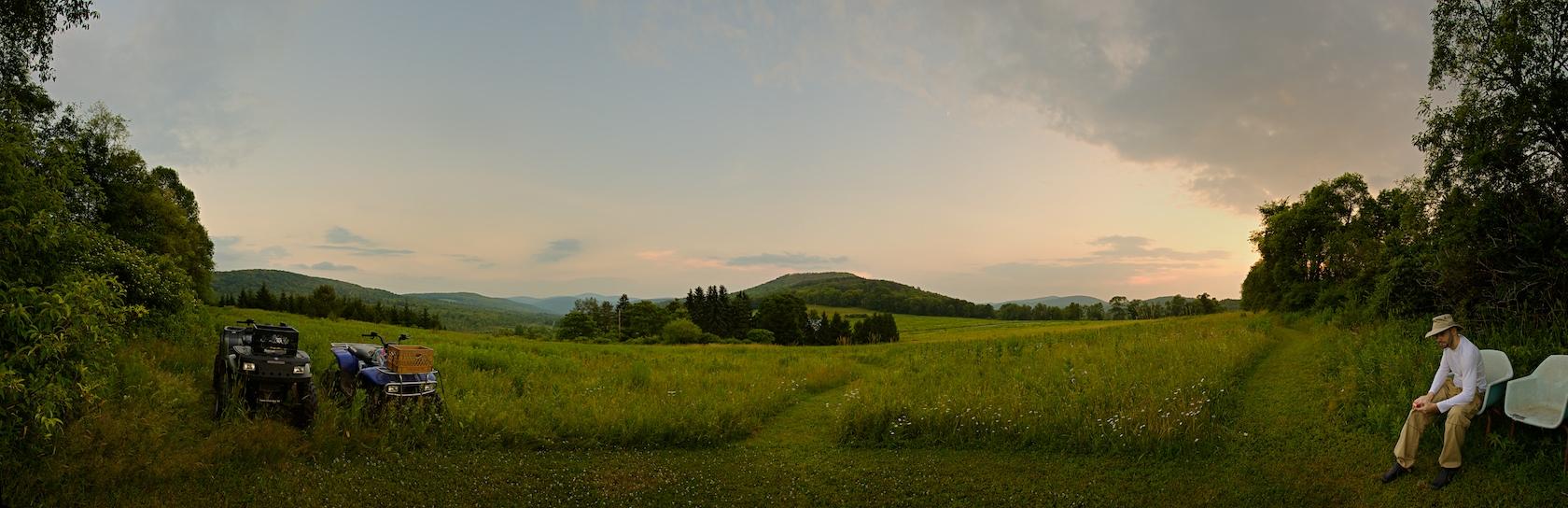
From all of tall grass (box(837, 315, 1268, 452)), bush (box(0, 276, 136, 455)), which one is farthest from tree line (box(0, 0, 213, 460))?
tall grass (box(837, 315, 1268, 452))

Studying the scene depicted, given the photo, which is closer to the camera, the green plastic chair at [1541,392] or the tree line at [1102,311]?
the green plastic chair at [1541,392]

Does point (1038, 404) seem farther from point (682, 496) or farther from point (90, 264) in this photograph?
point (90, 264)

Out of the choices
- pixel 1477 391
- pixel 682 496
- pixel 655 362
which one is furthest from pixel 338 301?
pixel 1477 391

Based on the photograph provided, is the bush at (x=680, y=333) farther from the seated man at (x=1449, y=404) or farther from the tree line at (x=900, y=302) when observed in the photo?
the seated man at (x=1449, y=404)

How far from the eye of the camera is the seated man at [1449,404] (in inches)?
294

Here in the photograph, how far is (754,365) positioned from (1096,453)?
1282 cm

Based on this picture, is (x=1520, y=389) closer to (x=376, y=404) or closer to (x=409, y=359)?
(x=409, y=359)

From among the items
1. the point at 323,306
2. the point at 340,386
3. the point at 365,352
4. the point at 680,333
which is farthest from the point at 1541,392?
the point at 323,306

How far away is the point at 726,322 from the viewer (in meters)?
80.1

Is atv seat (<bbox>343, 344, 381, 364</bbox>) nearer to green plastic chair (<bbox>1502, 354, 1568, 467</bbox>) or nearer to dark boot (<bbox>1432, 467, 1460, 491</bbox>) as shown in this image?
dark boot (<bbox>1432, 467, 1460, 491</bbox>)

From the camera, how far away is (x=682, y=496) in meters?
7.38

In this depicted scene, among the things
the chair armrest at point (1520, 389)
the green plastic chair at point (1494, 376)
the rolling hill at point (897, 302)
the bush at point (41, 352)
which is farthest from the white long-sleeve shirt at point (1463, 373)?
the rolling hill at point (897, 302)

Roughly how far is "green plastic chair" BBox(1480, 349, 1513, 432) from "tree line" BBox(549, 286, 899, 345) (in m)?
62.5

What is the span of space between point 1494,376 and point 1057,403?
6152 mm
